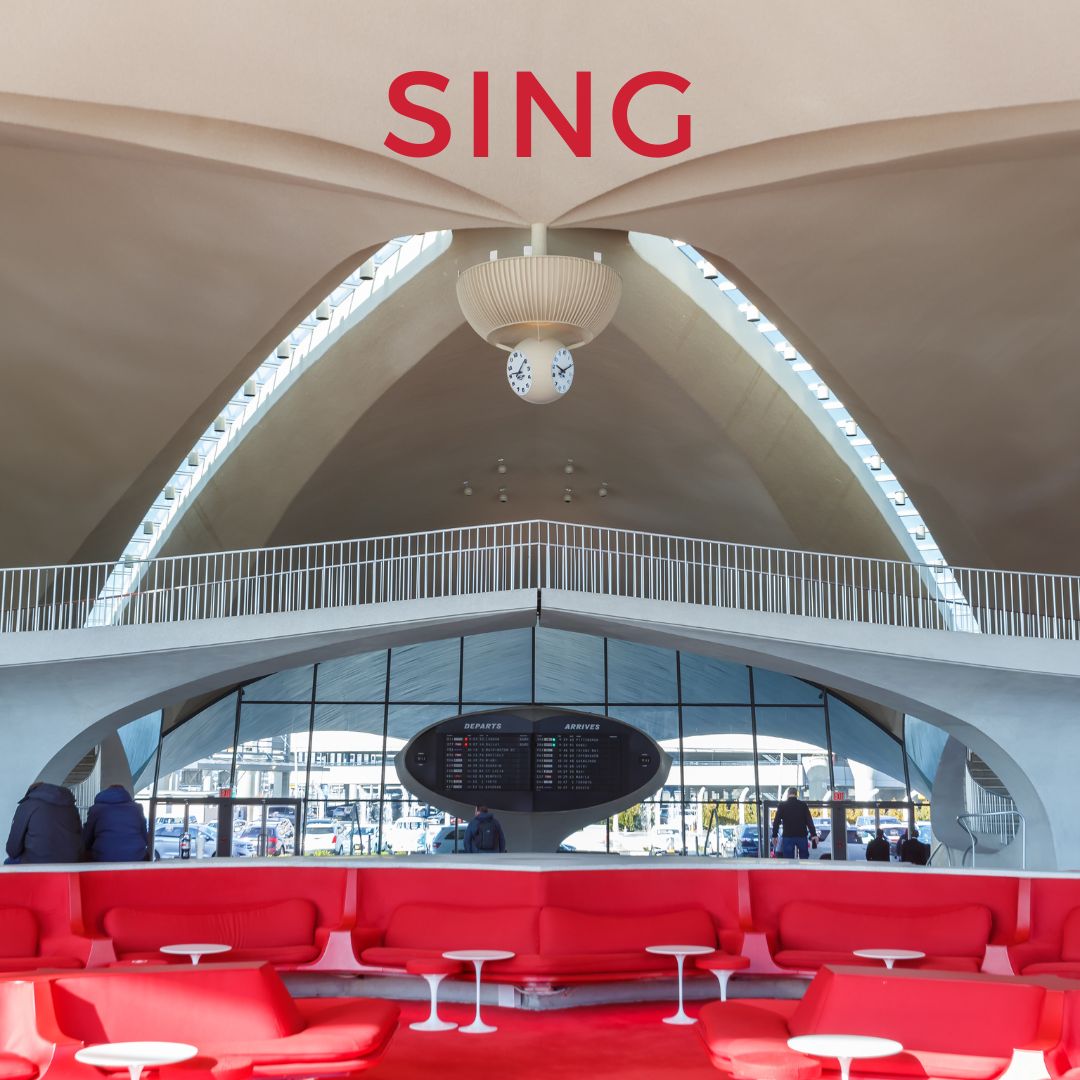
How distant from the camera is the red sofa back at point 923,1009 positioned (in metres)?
5.30

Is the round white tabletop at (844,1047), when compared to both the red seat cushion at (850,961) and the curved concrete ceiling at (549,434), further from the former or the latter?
the curved concrete ceiling at (549,434)

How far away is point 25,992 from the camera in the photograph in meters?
4.96

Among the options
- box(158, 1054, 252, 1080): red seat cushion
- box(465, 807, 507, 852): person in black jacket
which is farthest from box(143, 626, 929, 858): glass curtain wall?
box(158, 1054, 252, 1080): red seat cushion

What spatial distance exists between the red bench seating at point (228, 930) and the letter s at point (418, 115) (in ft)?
22.0

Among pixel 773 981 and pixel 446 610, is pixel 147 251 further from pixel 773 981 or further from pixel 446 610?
pixel 773 981

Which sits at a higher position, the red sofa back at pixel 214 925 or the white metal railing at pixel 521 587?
the white metal railing at pixel 521 587

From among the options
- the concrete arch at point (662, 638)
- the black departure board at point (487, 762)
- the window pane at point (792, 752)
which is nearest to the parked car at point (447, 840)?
the black departure board at point (487, 762)

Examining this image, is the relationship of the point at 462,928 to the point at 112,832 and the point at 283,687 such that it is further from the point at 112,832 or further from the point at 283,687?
the point at 283,687

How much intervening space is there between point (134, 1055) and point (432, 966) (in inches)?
115

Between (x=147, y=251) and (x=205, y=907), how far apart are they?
801 centimetres

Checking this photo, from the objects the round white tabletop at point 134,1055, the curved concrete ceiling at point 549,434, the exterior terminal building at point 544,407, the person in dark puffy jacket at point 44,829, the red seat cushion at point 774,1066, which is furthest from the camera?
the curved concrete ceiling at point 549,434

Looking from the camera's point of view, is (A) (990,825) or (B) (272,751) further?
(B) (272,751)

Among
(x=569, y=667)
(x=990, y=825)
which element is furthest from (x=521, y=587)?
(x=990, y=825)

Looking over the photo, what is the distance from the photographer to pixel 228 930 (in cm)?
837
